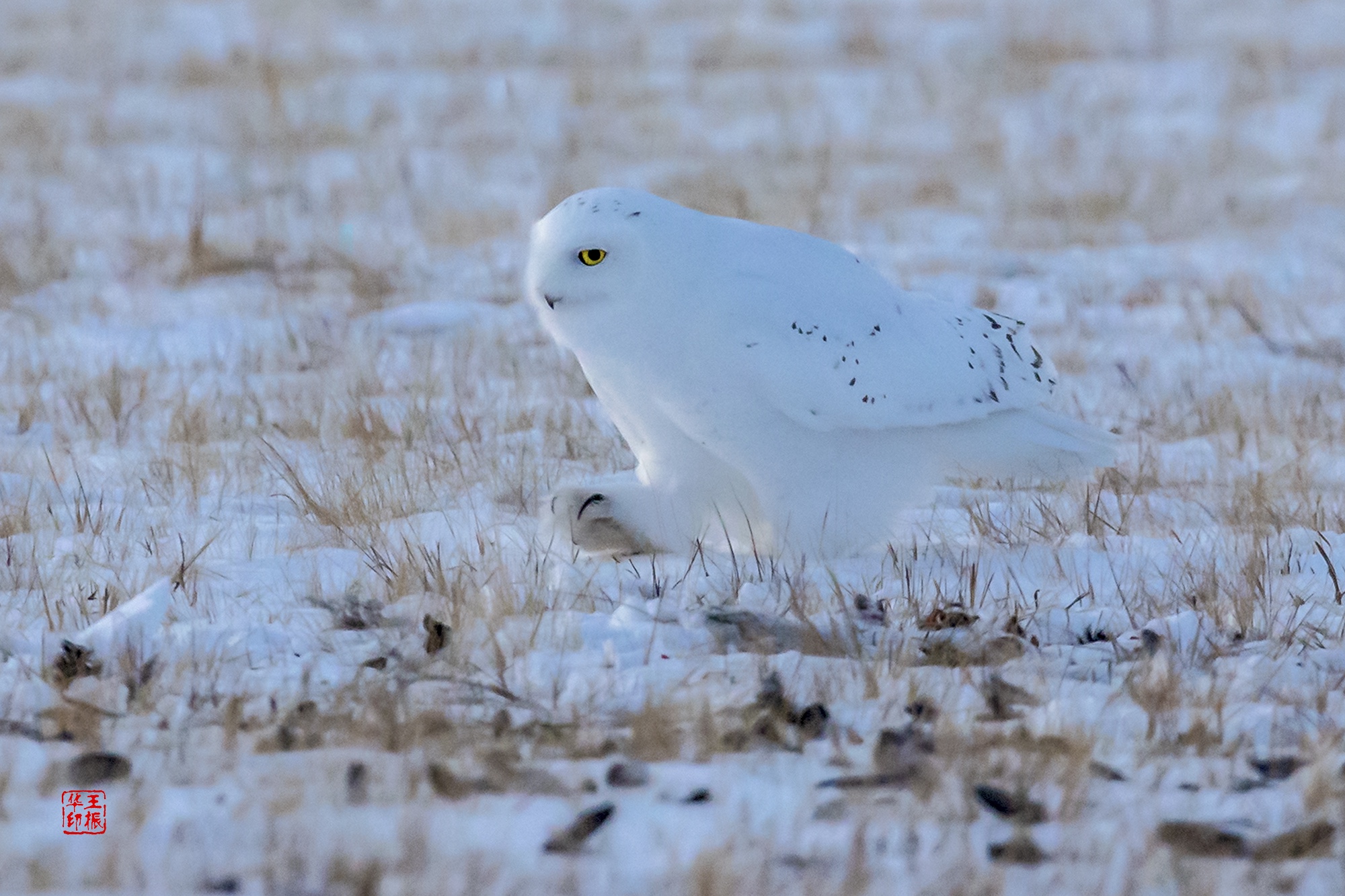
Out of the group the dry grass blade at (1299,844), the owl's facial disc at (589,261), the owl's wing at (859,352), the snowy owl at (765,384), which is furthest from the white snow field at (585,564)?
the owl's facial disc at (589,261)

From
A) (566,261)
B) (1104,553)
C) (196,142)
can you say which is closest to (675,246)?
(566,261)

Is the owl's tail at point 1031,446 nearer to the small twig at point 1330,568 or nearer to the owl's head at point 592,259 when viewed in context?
the small twig at point 1330,568

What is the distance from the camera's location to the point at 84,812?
2688mm

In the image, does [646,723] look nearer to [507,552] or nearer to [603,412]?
[507,552]

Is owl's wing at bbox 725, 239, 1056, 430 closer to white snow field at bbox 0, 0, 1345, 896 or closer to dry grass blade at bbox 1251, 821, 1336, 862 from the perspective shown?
white snow field at bbox 0, 0, 1345, 896

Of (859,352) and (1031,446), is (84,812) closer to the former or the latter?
(859,352)

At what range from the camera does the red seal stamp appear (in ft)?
8.63

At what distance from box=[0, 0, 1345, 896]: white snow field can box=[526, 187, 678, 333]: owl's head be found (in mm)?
625

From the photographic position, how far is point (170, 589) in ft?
12.4

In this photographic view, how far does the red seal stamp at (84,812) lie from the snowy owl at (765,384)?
166 cm

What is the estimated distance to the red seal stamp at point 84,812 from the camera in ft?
8.63

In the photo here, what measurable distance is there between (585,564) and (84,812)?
170 cm

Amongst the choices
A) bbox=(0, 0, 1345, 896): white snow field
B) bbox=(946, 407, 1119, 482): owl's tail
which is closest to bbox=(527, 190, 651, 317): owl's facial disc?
bbox=(0, 0, 1345, 896): white snow field

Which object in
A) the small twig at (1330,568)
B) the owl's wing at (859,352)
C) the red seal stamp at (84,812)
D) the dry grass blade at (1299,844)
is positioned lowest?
the dry grass blade at (1299,844)
